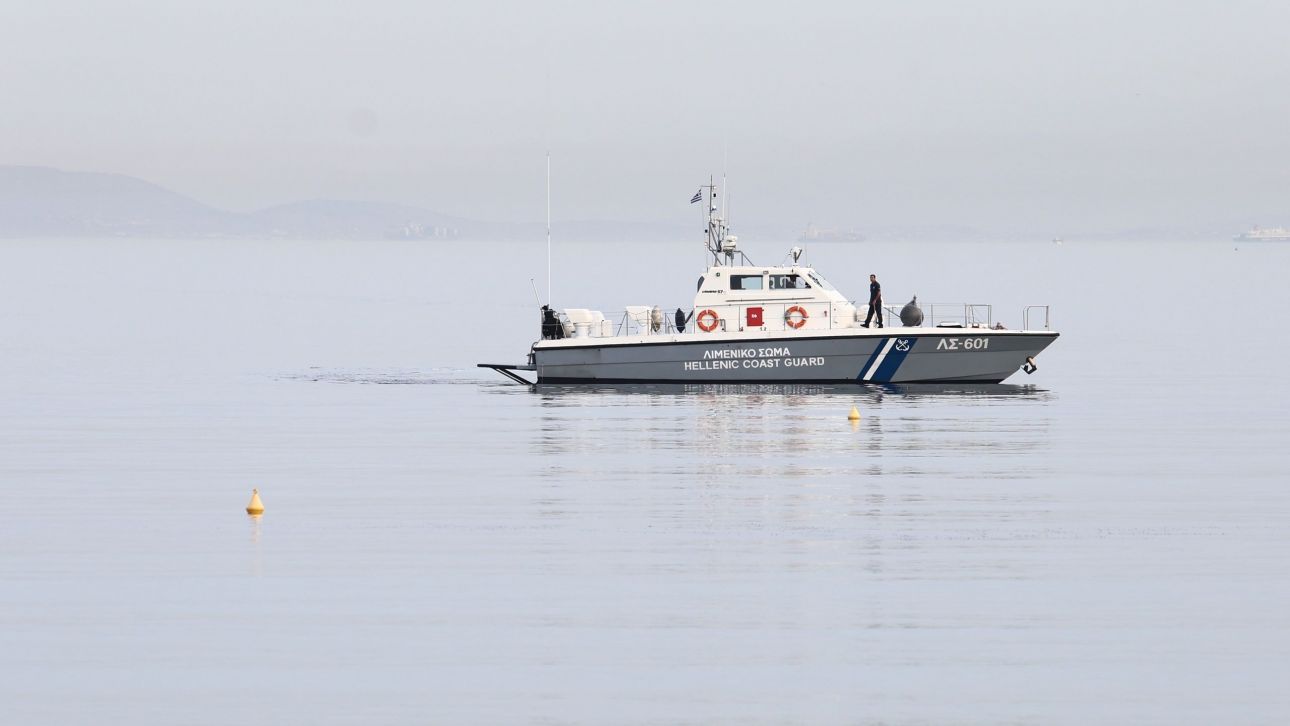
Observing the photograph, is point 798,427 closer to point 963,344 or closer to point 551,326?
point 963,344

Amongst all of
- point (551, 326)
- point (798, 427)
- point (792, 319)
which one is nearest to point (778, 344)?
point (792, 319)

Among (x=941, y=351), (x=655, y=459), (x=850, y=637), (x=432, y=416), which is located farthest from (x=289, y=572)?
(x=941, y=351)

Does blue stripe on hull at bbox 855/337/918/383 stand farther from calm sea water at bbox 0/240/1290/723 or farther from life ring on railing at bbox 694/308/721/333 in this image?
life ring on railing at bbox 694/308/721/333

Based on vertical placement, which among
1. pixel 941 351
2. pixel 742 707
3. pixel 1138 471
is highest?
pixel 941 351

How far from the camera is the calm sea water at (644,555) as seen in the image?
54.9ft

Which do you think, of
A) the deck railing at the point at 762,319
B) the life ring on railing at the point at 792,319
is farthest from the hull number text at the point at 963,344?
the life ring on railing at the point at 792,319

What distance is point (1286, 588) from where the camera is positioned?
20.9 metres

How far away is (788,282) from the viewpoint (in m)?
45.9

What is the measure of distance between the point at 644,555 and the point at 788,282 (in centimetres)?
2382

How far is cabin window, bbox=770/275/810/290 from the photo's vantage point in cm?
4584

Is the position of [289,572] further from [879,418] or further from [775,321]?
[775,321]

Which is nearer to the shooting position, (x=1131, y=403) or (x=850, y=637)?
(x=850, y=637)

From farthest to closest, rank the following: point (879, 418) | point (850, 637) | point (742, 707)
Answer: point (879, 418) < point (850, 637) < point (742, 707)

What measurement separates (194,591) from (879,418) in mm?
21312
